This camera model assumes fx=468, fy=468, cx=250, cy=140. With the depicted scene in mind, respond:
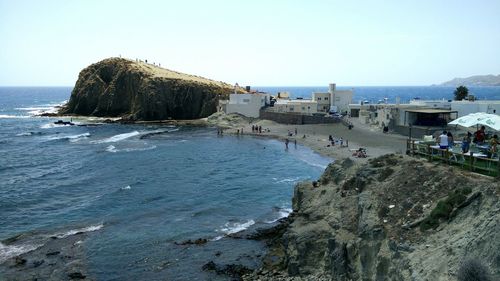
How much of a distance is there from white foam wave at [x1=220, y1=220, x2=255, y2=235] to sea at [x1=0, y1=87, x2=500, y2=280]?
2.7 inches

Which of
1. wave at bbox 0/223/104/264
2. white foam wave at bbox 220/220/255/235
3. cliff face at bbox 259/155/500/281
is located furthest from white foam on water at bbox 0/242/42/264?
cliff face at bbox 259/155/500/281

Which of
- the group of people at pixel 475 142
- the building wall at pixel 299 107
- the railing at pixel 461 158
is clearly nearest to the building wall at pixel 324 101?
the building wall at pixel 299 107

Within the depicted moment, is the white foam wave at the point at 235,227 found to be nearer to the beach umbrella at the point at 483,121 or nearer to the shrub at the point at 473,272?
the beach umbrella at the point at 483,121

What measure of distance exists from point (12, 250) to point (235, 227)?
13.0 metres

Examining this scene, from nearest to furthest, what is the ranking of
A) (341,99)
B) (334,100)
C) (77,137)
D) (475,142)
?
(475,142) < (77,137) < (334,100) < (341,99)

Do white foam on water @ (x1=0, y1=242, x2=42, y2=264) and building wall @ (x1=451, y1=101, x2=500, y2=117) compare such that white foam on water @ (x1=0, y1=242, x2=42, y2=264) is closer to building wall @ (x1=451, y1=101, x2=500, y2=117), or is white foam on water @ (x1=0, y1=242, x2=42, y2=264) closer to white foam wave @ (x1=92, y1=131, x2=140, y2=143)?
white foam wave @ (x1=92, y1=131, x2=140, y2=143)

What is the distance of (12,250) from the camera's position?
86.8 ft

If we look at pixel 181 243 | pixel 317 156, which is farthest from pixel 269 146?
pixel 181 243

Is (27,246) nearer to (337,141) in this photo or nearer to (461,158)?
(461,158)

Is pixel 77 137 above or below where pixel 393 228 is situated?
below

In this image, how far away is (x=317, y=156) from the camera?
52531mm

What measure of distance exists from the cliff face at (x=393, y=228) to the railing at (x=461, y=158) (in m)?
0.86

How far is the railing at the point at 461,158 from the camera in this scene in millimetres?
17766

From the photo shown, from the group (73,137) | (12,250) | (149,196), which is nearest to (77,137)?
(73,137)
